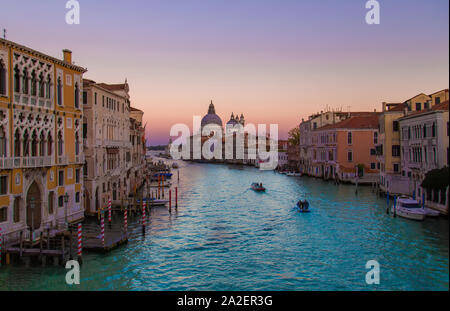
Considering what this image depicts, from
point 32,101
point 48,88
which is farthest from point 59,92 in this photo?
point 32,101

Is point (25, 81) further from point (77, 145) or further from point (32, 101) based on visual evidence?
point (77, 145)

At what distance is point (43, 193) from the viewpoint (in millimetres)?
14555

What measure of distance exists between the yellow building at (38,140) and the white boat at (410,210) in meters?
14.5

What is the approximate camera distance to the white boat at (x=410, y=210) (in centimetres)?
1651

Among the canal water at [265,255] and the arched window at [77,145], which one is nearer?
the canal water at [265,255]

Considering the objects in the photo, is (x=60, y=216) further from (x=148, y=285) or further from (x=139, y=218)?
(x=148, y=285)

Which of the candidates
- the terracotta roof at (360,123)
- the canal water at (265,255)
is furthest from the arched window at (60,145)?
the terracotta roof at (360,123)

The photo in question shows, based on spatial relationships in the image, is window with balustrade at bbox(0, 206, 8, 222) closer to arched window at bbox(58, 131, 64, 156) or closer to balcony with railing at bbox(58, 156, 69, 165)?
balcony with railing at bbox(58, 156, 69, 165)

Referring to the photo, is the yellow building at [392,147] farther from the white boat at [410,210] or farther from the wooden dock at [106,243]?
the wooden dock at [106,243]

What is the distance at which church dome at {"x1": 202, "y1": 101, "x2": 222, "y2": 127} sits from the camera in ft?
415

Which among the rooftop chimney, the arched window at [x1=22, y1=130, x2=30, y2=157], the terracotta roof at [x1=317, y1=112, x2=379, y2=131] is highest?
the rooftop chimney

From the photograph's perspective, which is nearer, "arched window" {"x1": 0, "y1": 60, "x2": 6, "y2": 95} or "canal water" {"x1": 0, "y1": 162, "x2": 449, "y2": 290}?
"canal water" {"x1": 0, "y1": 162, "x2": 449, "y2": 290}

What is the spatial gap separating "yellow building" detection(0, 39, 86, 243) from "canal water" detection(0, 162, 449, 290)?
275 cm

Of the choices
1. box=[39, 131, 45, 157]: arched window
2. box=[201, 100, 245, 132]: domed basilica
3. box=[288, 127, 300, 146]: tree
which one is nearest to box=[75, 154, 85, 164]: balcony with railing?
box=[39, 131, 45, 157]: arched window
